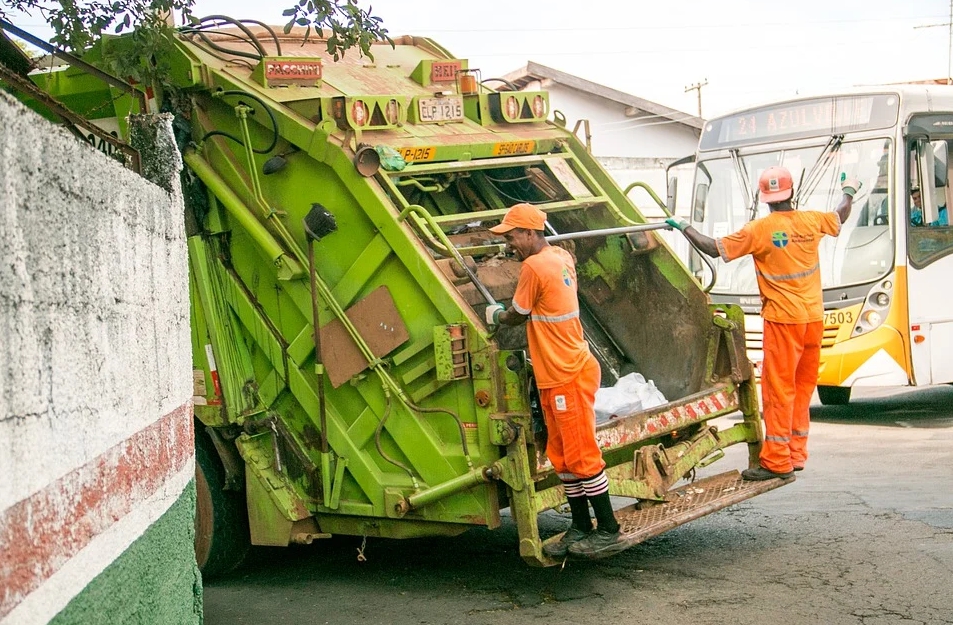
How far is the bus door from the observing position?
32.4 feet

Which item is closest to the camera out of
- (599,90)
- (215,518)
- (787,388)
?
(215,518)

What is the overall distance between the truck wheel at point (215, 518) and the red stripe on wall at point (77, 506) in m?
2.12

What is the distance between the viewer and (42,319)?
2369 mm

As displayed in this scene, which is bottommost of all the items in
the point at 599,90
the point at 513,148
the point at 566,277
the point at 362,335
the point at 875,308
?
the point at 875,308

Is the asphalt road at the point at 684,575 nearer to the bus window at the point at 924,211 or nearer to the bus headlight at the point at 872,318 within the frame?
the bus headlight at the point at 872,318

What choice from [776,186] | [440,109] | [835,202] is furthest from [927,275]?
[440,109]

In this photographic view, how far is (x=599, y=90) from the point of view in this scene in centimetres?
2634

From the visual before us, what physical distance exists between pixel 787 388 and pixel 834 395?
5772 mm

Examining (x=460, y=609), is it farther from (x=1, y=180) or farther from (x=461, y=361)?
(x=1, y=180)

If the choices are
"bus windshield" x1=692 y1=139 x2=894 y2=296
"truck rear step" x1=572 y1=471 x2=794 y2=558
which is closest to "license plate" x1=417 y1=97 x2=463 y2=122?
"truck rear step" x1=572 y1=471 x2=794 y2=558

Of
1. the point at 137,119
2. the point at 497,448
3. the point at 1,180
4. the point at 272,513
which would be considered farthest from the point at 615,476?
the point at 1,180

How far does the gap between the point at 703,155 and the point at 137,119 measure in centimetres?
858

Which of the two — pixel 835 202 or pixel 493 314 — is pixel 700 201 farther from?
pixel 493 314

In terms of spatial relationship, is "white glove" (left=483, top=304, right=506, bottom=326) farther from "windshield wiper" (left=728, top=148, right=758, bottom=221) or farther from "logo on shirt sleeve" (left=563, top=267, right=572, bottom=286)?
"windshield wiper" (left=728, top=148, right=758, bottom=221)
